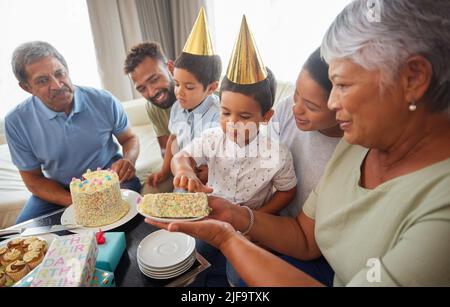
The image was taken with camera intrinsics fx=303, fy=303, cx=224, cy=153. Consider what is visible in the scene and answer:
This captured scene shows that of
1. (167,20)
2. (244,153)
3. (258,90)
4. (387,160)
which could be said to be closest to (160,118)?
(244,153)

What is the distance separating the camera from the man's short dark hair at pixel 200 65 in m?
1.61

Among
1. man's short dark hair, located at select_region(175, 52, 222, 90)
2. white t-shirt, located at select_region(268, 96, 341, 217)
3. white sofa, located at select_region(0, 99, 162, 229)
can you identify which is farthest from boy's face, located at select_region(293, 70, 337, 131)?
white sofa, located at select_region(0, 99, 162, 229)

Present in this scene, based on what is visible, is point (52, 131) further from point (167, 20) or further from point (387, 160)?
point (167, 20)

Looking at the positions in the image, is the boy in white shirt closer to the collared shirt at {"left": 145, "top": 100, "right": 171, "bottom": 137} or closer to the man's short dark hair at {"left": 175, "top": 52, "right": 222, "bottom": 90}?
the man's short dark hair at {"left": 175, "top": 52, "right": 222, "bottom": 90}

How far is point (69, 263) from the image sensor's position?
780 mm

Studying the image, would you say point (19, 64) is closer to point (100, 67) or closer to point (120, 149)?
point (120, 149)

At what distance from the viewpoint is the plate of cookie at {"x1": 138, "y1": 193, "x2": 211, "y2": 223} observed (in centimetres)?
98

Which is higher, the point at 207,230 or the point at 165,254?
the point at 207,230

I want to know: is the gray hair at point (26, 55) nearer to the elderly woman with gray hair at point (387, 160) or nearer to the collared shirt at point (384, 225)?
the elderly woman with gray hair at point (387, 160)

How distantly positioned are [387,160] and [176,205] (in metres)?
0.66

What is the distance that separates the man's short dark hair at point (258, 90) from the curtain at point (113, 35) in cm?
261

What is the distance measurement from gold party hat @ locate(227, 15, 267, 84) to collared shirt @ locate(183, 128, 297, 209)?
260 millimetres

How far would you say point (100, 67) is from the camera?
343 cm

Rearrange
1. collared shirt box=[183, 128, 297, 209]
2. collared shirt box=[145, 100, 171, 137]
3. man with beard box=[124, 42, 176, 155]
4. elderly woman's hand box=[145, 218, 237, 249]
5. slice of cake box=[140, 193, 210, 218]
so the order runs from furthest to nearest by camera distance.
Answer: collared shirt box=[145, 100, 171, 137], man with beard box=[124, 42, 176, 155], collared shirt box=[183, 128, 297, 209], slice of cake box=[140, 193, 210, 218], elderly woman's hand box=[145, 218, 237, 249]
